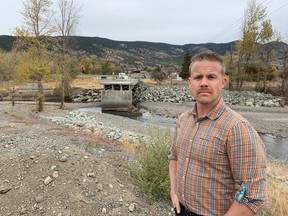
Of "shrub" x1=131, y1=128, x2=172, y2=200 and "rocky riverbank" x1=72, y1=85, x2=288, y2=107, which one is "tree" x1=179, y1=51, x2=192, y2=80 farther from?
"shrub" x1=131, y1=128, x2=172, y2=200

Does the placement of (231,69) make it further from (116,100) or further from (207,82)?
(207,82)

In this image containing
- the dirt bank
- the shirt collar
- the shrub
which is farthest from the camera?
the shrub

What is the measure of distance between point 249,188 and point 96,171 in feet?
11.8

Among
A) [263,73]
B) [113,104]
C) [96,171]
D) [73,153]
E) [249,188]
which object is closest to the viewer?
[249,188]

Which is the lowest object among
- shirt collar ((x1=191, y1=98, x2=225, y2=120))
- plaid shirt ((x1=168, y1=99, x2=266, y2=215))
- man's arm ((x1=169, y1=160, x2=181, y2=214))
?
man's arm ((x1=169, y1=160, x2=181, y2=214))

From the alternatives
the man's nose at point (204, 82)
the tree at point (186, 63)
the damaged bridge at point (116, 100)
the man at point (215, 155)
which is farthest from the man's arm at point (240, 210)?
the tree at point (186, 63)

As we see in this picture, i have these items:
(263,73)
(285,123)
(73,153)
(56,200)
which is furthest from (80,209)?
(263,73)

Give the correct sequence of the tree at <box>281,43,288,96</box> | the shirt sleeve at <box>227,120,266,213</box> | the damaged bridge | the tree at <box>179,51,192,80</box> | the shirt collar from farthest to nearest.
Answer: the tree at <box>179,51,192,80</box> → the tree at <box>281,43,288,96</box> → the damaged bridge → the shirt collar → the shirt sleeve at <box>227,120,266,213</box>

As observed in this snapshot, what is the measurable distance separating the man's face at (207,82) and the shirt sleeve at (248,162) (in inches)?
11.0

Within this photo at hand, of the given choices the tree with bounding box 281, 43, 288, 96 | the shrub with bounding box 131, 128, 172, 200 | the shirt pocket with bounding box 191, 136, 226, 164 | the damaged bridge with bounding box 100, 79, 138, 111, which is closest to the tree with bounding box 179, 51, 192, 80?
the tree with bounding box 281, 43, 288, 96

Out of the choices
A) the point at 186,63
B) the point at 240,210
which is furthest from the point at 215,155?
the point at 186,63

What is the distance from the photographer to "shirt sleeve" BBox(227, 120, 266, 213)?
1.54m

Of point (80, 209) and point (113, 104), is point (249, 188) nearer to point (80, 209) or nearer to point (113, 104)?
point (80, 209)

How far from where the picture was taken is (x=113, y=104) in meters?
32.4
